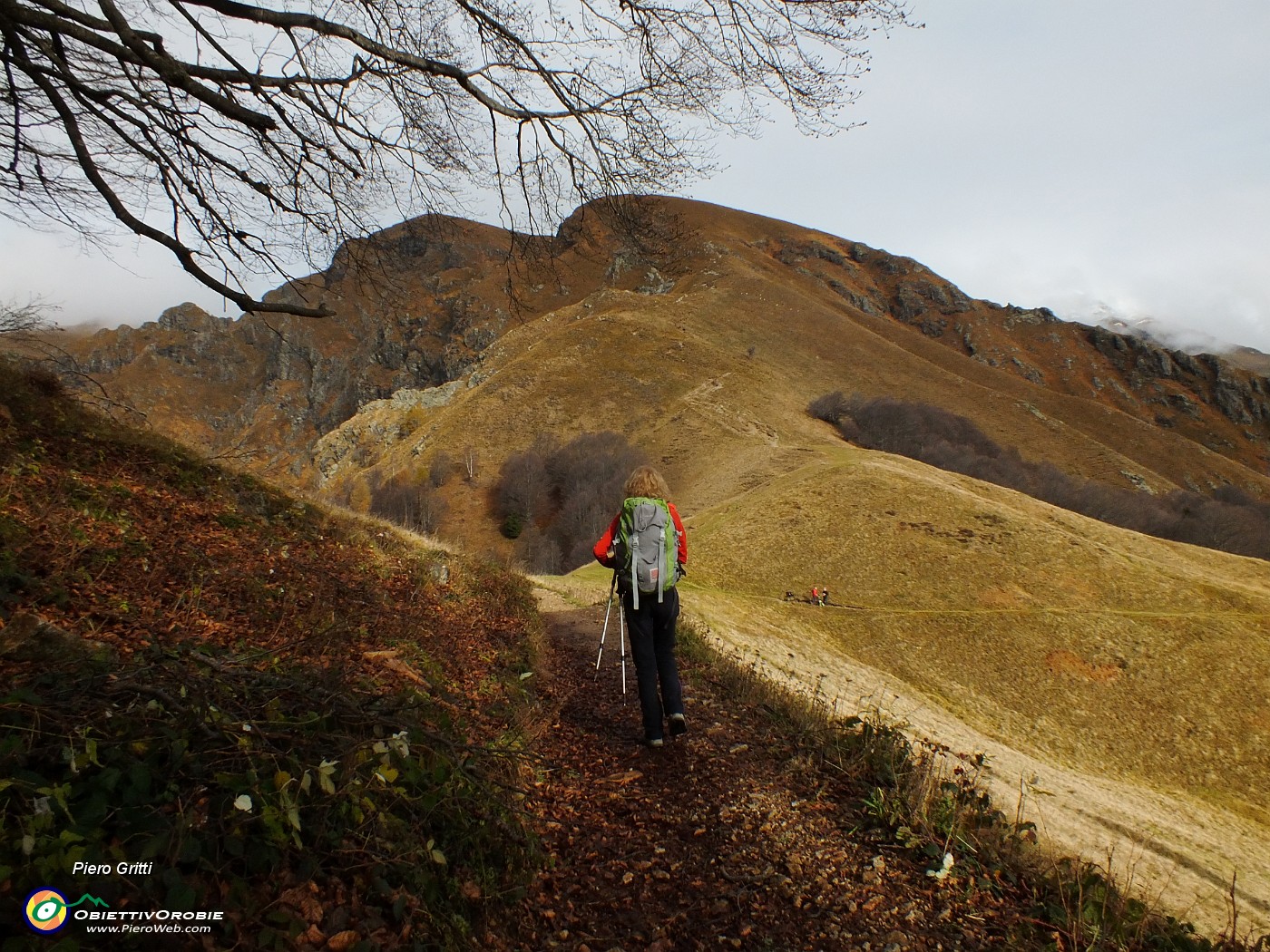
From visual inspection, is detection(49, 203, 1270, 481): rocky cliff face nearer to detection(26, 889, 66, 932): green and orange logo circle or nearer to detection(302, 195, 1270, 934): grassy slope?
detection(302, 195, 1270, 934): grassy slope

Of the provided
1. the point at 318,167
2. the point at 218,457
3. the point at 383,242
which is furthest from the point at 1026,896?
the point at 218,457

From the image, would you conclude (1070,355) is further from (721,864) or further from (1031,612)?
(721,864)

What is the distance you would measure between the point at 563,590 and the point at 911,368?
241ft

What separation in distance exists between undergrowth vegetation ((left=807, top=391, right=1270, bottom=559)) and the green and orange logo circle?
58329mm

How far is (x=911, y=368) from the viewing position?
262 ft

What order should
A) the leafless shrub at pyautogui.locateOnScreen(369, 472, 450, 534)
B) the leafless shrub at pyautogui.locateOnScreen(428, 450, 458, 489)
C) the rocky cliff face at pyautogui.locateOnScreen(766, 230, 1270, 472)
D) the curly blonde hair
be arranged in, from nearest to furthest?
the curly blonde hair → the leafless shrub at pyautogui.locateOnScreen(369, 472, 450, 534) → the leafless shrub at pyautogui.locateOnScreen(428, 450, 458, 489) → the rocky cliff face at pyautogui.locateOnScreen(766, 230, 1270, 472)

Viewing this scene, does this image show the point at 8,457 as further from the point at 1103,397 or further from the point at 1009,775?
the point at 1103,397

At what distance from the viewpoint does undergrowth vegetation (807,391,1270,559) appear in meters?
51.0

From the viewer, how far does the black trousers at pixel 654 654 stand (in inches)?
212

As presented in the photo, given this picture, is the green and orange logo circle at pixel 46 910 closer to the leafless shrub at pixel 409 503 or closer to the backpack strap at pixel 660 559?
the backpack strap at pixel 660 559

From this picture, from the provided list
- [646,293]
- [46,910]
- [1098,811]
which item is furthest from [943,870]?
[646,293]

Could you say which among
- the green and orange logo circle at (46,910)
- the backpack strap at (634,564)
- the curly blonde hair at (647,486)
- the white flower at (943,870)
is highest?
the curly blonde hair at (647,486)

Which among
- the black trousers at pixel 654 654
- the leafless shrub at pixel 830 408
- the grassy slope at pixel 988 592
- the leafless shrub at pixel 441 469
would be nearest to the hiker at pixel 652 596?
the black trousers at pixel 654 654

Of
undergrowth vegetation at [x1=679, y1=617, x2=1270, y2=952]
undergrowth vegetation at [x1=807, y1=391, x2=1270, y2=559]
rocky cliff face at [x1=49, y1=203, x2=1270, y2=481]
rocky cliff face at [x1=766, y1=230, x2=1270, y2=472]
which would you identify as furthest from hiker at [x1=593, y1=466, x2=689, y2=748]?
rocky cliff face at [x1=766, y1=230, x2=1270, y2=472]
